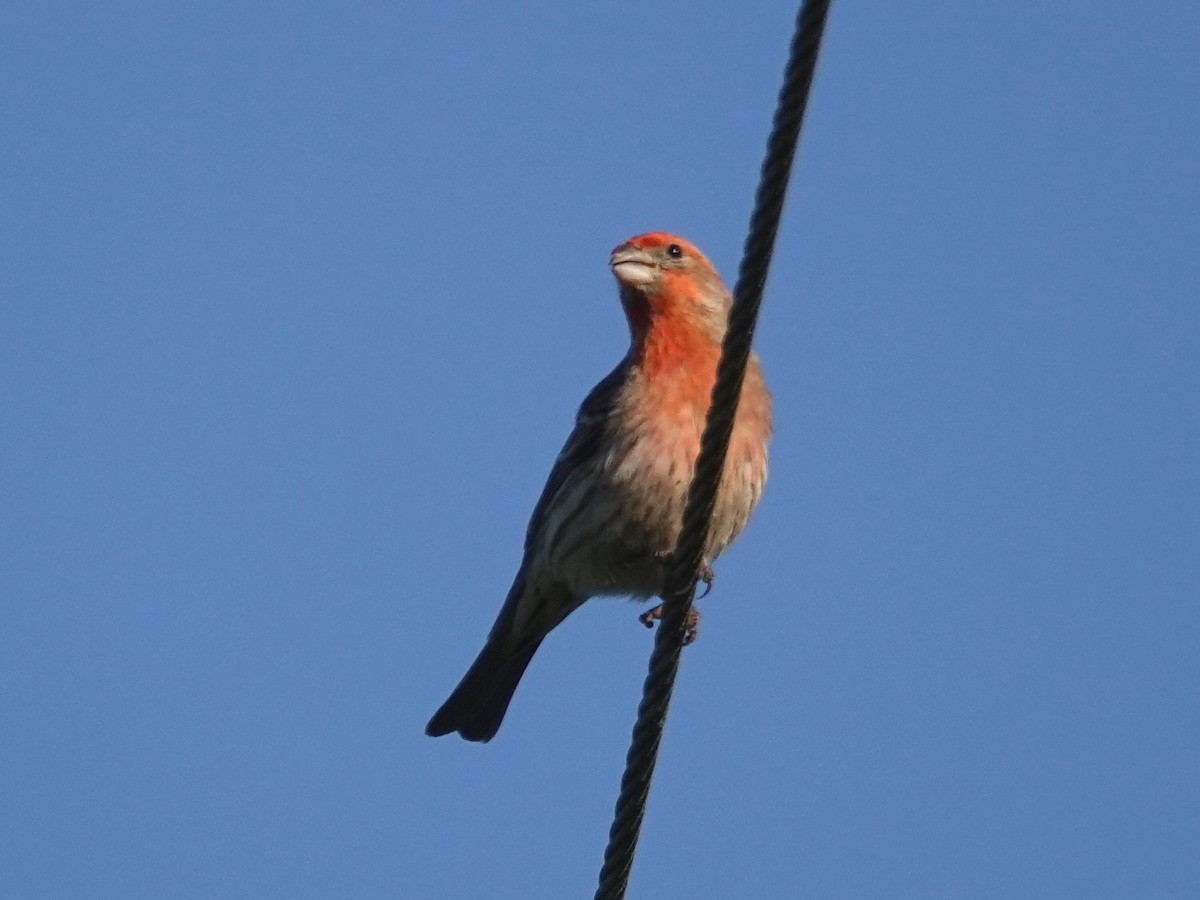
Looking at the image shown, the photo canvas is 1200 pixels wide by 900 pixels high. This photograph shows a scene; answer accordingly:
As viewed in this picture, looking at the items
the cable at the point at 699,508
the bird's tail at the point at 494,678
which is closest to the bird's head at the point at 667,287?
the bird's tail at the point at 494,678

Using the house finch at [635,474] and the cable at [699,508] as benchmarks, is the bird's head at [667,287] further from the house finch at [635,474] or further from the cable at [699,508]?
the cable at [699,508]

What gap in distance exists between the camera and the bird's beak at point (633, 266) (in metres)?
9.27

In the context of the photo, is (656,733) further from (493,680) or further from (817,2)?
(493,680)

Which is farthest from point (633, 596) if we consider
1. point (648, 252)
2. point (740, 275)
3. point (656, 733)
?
point (740, 275)

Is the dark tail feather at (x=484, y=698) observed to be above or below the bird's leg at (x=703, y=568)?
below

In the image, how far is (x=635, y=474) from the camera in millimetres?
8516

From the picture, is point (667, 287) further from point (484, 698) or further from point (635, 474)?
point (484, 698)

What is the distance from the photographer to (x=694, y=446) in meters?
8.48

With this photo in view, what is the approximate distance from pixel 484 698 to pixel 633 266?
8.26 feet

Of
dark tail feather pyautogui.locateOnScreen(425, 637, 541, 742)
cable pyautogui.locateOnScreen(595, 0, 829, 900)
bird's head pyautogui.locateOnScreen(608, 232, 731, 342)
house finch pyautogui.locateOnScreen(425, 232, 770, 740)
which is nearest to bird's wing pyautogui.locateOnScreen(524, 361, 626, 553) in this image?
house finch pyautogui.locateOnScreen(425, 232, 770, 740)

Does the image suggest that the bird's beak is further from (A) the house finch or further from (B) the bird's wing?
(B) the bird's wing

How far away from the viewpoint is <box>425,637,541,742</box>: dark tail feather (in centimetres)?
970

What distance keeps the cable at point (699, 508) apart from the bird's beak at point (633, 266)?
3.79 metres

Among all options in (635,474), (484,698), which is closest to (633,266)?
(635,474)
